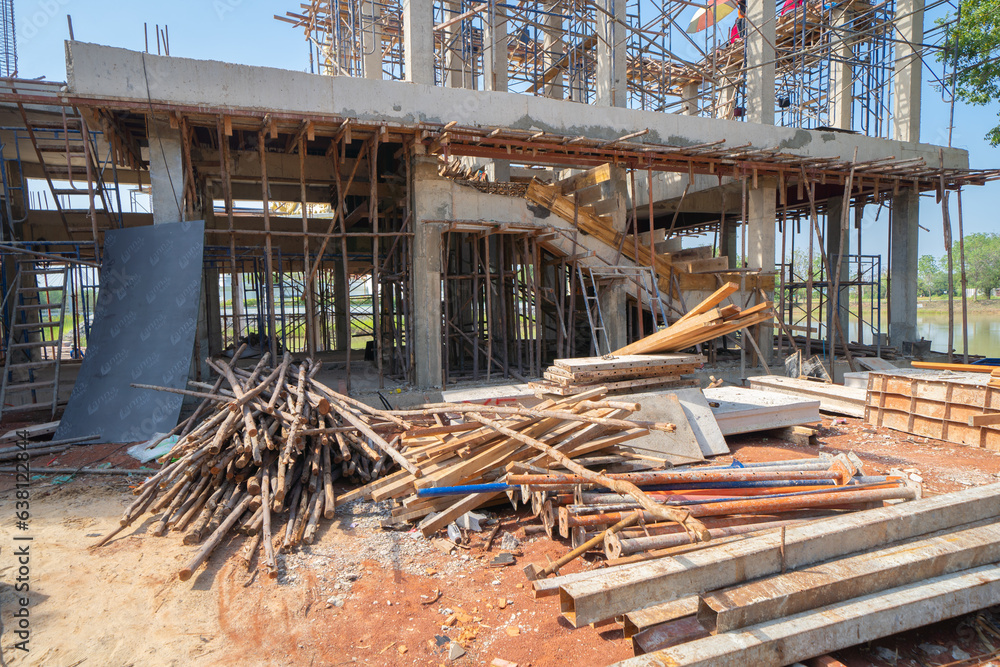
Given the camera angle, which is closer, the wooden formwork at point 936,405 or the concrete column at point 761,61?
the wooden formwork at point 936,405

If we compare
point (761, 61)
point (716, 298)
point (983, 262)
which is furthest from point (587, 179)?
point (983, 262)

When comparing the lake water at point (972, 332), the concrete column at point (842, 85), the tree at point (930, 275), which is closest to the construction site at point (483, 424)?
the concrete column at point (842, 85)

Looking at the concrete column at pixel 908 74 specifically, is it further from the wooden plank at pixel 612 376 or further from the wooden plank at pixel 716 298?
the wooden plank at pixel 612 376

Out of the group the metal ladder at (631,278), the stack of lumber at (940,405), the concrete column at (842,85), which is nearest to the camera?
the stack of lumber at (940,405)

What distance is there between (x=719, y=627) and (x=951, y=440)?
298 inches

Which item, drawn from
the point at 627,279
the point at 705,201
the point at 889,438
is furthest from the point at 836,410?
the point at 705,201

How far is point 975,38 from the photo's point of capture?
1816 centimetres

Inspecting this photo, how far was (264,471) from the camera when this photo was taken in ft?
19.3

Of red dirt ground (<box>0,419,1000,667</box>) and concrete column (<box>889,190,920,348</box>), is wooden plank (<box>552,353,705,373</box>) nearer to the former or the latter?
red dirt ground (<box>0,419,1000,667</box>)

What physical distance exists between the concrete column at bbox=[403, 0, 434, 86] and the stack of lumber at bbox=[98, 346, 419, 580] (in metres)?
7.58

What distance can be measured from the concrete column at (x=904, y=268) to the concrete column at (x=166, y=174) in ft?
63.5

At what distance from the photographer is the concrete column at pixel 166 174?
34.0 feet

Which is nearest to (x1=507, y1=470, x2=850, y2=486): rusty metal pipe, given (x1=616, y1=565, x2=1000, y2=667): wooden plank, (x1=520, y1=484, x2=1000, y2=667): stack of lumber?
(x1=520, y1=484, x2=1000, y2=667): stack of lumber

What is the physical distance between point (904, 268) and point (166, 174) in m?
19.8
